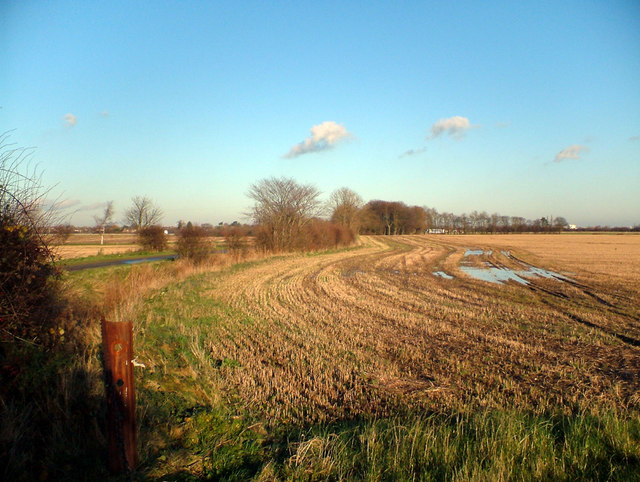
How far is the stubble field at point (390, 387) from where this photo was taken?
3684 millimetres

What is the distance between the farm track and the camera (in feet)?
18.3

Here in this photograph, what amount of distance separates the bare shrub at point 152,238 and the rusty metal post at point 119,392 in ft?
119

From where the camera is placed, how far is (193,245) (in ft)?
84.8

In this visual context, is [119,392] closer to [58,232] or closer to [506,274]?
[58,232]

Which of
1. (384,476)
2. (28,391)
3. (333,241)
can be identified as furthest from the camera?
(333,241)

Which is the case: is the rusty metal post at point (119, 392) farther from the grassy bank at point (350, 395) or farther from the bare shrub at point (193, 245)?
the bare shrub at point (193, 245)

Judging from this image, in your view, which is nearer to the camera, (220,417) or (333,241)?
(220,417)

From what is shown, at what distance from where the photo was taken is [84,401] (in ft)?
15.6

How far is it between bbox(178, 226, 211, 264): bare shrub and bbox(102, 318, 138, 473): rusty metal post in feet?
75.2

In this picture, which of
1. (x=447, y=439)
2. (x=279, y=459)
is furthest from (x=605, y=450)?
(x=279, y=459)

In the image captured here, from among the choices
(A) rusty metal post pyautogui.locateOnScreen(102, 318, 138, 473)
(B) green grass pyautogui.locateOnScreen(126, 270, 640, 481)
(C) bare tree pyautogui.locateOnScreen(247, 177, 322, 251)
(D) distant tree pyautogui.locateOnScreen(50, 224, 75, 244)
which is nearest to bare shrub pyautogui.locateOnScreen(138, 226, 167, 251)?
(C) bare tree pyautogui.locateOnScreen(247, 177, 322, 251)

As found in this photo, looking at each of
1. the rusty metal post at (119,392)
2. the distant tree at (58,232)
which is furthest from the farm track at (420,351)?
the distant tree at (58,232)

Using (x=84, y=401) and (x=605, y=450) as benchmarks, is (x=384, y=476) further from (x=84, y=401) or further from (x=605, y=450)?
(x=84, y=401)

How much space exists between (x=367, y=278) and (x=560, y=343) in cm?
1199
